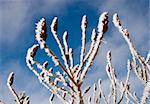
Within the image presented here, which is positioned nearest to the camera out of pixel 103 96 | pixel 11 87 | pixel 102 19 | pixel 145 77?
pixel 102 19

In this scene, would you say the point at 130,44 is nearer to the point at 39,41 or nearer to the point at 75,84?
the point at 75,84

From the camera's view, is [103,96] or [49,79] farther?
[103,96]

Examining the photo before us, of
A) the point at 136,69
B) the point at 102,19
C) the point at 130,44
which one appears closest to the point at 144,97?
the point at 130,44

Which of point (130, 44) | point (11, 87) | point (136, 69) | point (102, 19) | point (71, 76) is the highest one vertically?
point (136, 69)

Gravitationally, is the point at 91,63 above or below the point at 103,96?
below

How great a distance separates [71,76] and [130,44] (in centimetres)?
85

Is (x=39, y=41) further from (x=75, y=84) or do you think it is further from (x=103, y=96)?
(x=103, y=96)

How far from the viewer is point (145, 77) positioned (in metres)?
4.62

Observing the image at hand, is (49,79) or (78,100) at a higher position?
(49,79)

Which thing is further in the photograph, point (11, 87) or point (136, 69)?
point (136, 69)

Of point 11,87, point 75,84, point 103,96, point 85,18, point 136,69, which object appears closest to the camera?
point 75,84

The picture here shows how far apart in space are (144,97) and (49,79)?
139 cm

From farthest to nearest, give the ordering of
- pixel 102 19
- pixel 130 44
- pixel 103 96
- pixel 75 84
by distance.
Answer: pixel 103 96
pixel 130 44
pixel 75 84
pixel 102 19

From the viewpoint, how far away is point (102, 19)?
2320 millimetres
